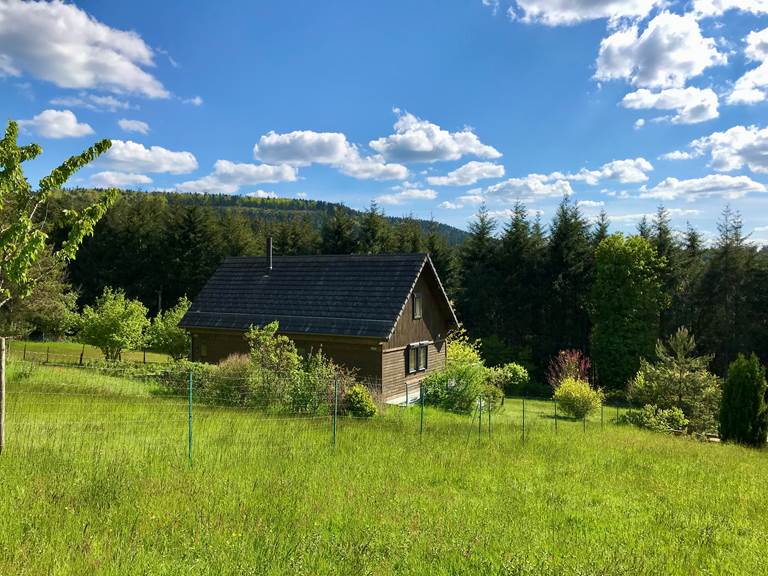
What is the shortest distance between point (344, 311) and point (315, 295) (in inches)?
89.2

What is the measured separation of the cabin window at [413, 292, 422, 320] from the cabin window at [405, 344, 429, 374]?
58.8 inches

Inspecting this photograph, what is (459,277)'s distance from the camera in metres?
42.5

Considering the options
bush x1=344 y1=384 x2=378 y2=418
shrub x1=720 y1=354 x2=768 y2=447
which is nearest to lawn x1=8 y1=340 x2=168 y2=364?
bush x1=344 y1=384 x2=378 y2=418

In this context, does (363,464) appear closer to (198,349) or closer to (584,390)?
(584,390)

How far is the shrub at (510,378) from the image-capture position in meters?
25.3

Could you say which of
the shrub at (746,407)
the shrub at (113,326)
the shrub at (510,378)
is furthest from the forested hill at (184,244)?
the shrub at (746,407)

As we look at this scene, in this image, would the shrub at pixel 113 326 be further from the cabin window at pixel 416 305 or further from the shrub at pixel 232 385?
the cabin window at pixel 416 305

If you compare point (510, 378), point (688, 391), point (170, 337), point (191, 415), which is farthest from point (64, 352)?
point (688, 391)

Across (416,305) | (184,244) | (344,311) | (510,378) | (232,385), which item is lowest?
(510,378)

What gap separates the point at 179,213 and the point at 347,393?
152 ft

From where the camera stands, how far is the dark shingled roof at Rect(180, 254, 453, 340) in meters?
23.0

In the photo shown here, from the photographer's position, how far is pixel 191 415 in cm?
909

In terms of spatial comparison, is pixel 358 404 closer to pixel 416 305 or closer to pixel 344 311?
pixel 344 311

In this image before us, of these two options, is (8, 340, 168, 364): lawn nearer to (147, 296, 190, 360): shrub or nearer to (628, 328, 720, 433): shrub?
(147, 296, 190, 360): shrub
